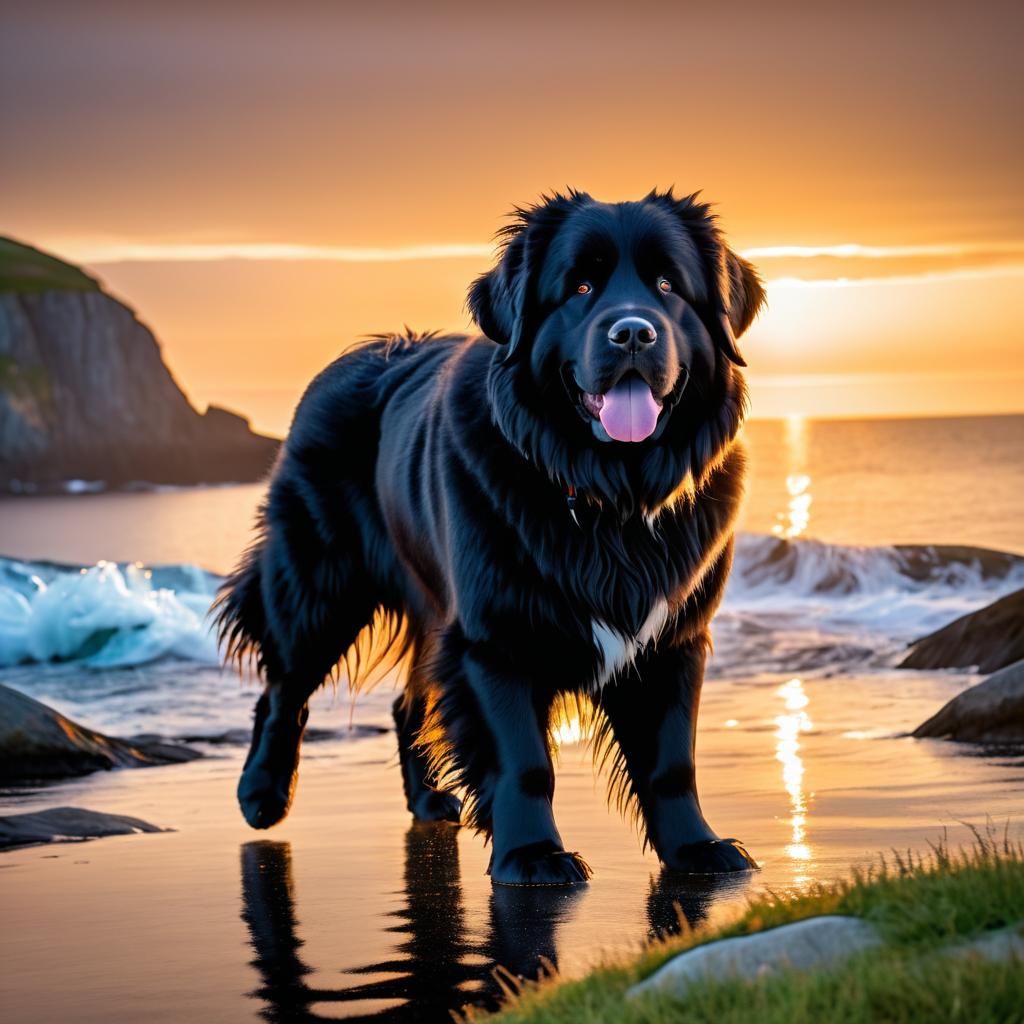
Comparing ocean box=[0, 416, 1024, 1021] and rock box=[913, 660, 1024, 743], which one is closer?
ocean box=[0, 416, 1024, 1021]

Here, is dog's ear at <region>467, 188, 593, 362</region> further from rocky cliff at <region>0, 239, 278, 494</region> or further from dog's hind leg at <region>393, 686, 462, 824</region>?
rocky cliff at <region>0, 239, 278, 494</region>

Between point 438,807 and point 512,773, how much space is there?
172 centimetres

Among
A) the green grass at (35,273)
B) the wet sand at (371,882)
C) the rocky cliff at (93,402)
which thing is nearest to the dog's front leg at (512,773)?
the wet sand at (371,882)

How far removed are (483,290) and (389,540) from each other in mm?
1626

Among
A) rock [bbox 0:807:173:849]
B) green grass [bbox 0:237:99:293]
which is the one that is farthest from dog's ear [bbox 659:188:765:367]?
green grass [bbox 0:237:99:293]

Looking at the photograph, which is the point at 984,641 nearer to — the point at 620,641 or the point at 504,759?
the point at 620,641

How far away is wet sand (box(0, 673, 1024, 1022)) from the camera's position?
4.25 meters

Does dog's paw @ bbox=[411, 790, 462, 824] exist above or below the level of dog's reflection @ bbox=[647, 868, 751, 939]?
below

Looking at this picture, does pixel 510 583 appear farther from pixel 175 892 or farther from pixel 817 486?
pixel 817 486

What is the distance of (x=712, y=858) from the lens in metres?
5.51

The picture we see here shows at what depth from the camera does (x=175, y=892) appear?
557 centimetres

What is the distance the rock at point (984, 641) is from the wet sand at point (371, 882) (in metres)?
2.31

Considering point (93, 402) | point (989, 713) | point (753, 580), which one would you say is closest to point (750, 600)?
point (753, 580)

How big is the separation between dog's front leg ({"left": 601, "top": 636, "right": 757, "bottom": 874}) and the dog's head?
812mm
